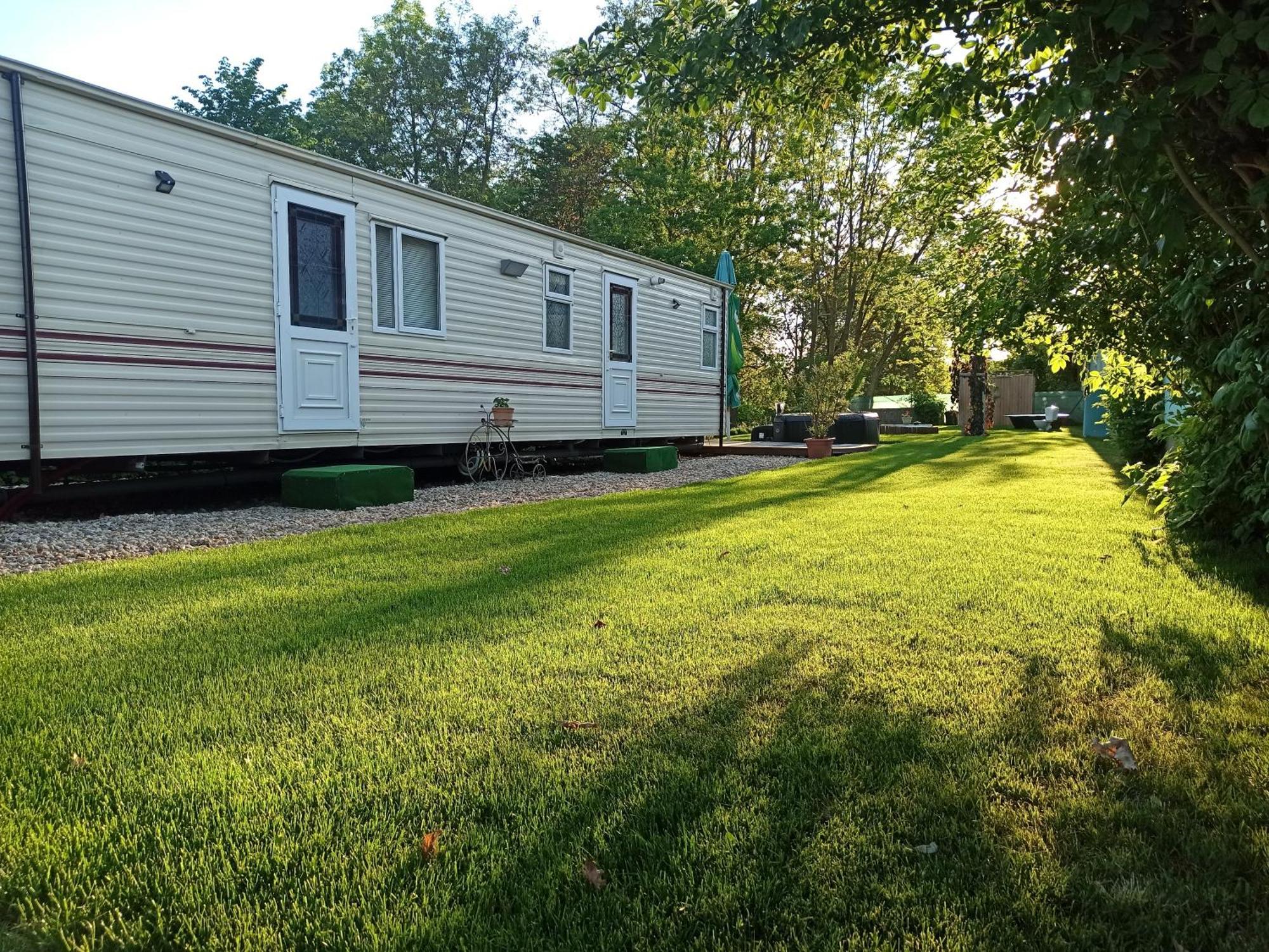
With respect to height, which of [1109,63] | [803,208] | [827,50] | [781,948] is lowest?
[781,948]

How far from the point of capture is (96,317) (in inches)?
206

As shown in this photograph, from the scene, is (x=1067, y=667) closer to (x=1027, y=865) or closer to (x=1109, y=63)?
(x=1027, y=865)

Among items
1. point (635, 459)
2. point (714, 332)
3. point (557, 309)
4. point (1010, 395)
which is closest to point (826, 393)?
point (714, 332)

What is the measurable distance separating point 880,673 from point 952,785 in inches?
25.5

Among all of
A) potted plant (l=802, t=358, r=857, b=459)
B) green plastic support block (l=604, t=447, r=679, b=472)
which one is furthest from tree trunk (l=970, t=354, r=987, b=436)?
green plastic support block (l=604, t=447, r=679, b=472)

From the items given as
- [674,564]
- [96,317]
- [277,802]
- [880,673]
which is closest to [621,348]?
[96,317]

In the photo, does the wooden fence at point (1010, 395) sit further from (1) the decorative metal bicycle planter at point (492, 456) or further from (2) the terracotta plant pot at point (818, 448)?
(1) the decorative metal bicycle planter at point (492, 456)

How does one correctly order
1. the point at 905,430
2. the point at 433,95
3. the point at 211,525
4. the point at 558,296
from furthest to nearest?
the point at 433,95 < the point at 905,430 < the point at 558,296 < the point at 211,525

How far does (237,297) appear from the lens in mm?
6023

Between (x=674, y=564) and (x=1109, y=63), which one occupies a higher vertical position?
(x=1109, y=63)

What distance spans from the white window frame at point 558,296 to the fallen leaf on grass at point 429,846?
8.10 meters

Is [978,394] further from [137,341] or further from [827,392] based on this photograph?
[137,341]

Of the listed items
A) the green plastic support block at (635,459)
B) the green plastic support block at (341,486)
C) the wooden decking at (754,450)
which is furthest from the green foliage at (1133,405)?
the green plastic support block at (341,486)

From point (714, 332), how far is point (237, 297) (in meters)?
8.56
